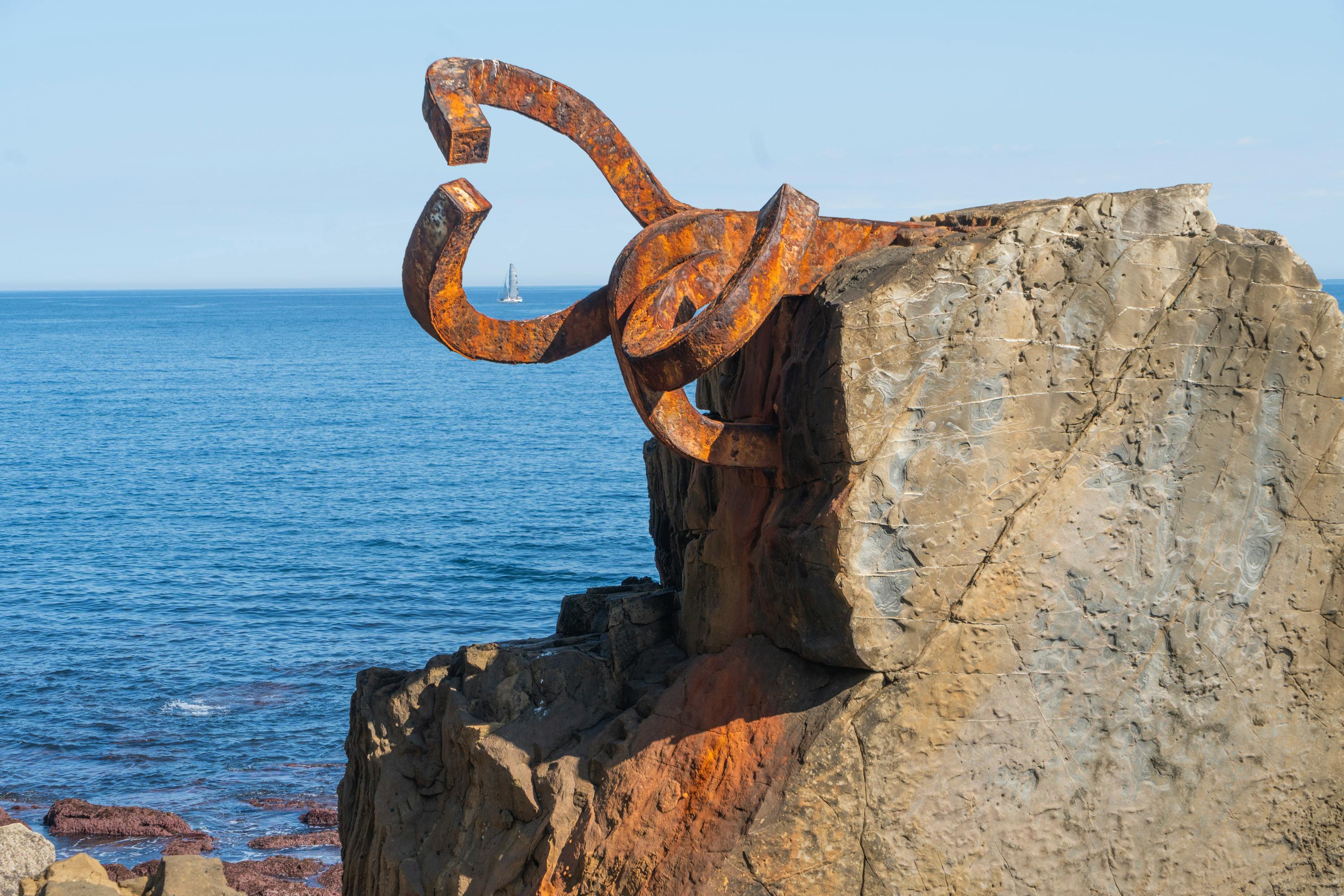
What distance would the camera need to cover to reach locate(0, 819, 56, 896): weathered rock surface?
11.7 m

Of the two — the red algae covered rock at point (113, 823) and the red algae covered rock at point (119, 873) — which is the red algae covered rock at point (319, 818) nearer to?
the red algae covered rock at point (113, 823)

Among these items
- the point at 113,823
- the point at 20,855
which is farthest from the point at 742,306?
the point at 113,823

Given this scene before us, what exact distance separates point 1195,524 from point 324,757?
48.6 ft

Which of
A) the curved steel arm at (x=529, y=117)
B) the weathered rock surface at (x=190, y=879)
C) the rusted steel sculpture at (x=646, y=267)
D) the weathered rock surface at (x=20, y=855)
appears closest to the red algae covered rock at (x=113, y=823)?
the weathered rock surface at (x=20, y=855)

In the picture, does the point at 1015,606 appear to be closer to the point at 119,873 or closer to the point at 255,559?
the point at 119,873

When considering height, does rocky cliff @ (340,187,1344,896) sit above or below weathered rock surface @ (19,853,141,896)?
above

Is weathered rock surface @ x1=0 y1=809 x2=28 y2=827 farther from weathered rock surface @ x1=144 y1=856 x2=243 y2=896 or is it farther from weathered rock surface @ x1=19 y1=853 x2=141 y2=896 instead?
weathered rock surface @ x1=144 y1=856 x2=243 y2=896

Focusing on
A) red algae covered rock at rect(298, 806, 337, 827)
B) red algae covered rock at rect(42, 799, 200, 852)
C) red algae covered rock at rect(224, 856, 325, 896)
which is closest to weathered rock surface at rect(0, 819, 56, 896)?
red algae covered rock at rect(224, 856, 325, 896)

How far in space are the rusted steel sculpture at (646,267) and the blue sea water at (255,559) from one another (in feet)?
39.4

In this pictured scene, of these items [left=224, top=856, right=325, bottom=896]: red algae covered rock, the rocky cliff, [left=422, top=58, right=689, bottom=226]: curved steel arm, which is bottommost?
[left=224, top=856, right=325, bottom=896]: red algae covered rock

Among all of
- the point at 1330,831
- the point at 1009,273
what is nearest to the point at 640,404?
the point at 1009,273

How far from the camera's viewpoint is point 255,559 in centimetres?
2975

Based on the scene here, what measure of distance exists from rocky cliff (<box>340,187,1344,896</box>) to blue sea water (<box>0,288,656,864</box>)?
38.2 ft

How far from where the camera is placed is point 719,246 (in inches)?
221
